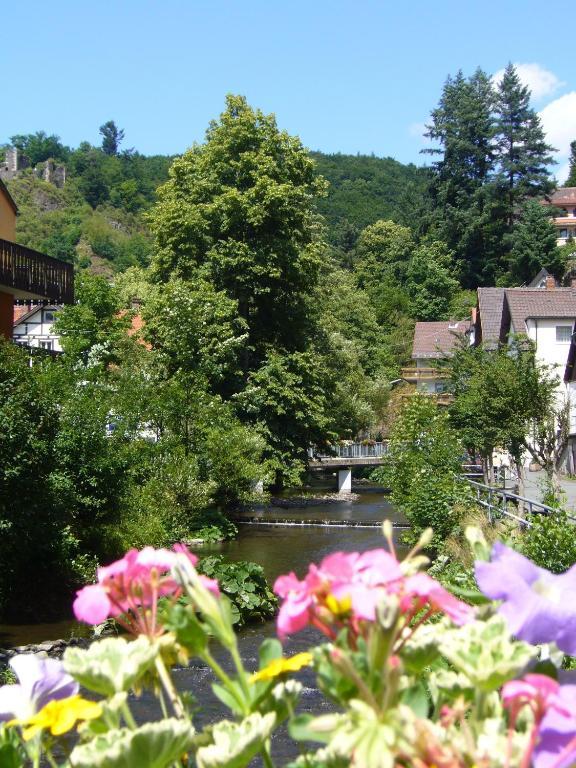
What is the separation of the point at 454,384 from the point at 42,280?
64.5ft

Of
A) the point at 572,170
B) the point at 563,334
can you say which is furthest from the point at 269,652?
the point at 572,170

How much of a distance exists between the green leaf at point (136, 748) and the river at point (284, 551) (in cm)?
276

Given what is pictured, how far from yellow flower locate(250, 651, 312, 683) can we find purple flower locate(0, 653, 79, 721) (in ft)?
1.15

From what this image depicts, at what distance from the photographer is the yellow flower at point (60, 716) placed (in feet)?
4.90

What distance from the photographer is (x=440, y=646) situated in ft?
4.43

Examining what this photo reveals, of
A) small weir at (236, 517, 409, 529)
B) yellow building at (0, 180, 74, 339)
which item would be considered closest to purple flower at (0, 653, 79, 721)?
yellow building at (0, 180, 74, 339)

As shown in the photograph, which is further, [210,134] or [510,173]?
[510,173]

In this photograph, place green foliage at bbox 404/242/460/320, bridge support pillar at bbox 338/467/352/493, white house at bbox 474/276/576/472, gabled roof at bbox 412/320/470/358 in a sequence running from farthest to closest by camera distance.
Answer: green foliage at bbox 404/242/460/320, gabled roof at bbox 412/320/470/358, white house at bbox 474/276/576/472, bridge support pillar at bbox 338/467/352/493

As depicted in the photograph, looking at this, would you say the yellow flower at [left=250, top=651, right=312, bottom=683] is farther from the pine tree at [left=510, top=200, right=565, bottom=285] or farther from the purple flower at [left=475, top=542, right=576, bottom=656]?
the pine tree at [left=510, top=200, right=565, bottom=285]

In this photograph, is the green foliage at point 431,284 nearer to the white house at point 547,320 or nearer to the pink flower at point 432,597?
the white house at point 547,320

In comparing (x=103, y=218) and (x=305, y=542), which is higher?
(x=103, y=218)

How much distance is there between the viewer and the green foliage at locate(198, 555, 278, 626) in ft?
60.8

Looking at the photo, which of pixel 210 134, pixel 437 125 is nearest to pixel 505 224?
pixel 437 125

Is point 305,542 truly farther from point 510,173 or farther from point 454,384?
point 510,173
